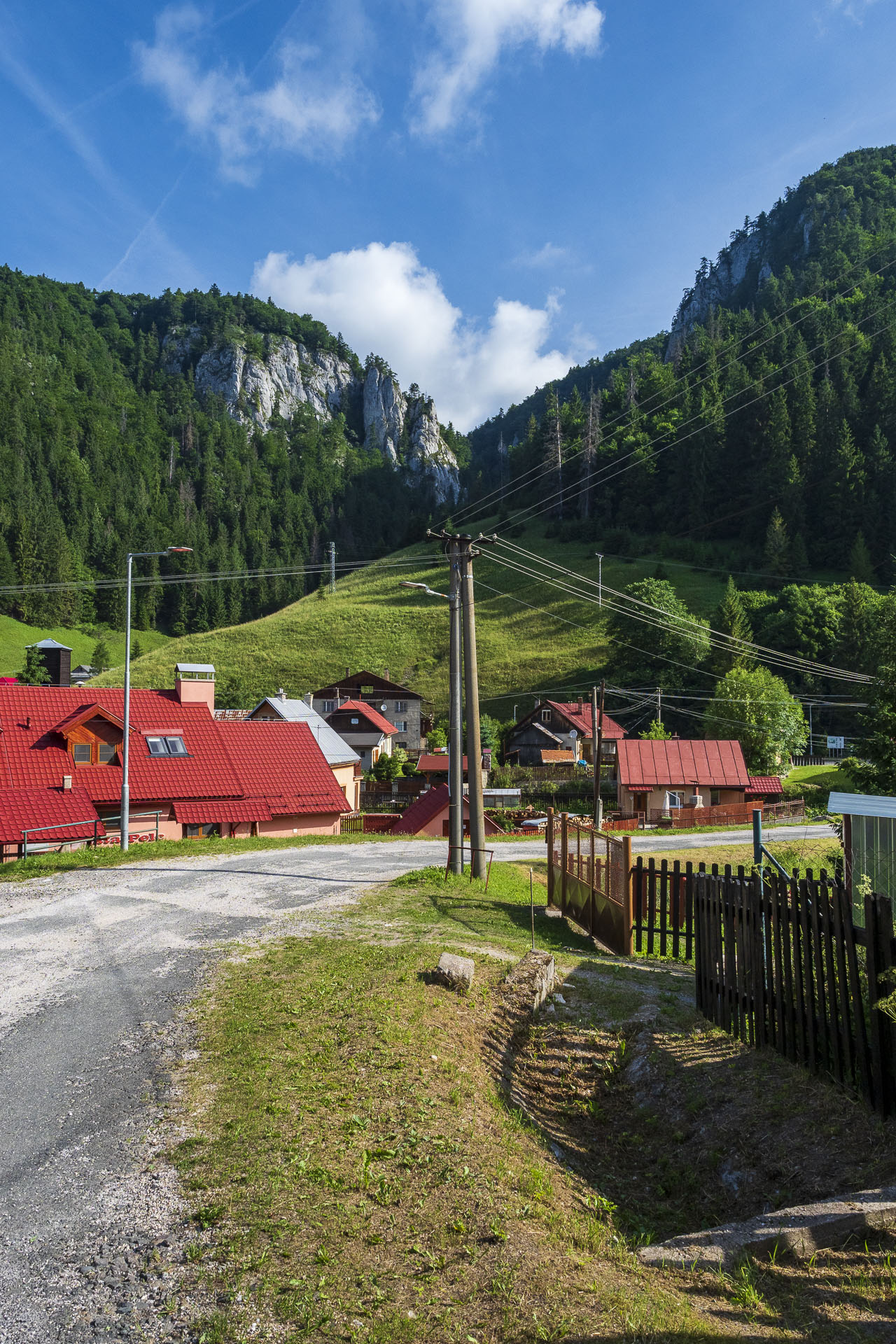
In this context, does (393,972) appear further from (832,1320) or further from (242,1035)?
(832,1320)

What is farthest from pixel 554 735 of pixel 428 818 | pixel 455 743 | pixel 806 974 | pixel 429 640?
pixel 806 974

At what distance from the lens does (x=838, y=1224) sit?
14.8 ft

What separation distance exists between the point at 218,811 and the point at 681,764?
31190mm

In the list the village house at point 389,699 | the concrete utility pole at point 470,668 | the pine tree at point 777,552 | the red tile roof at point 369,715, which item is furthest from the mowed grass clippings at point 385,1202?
the pine tree at point 777,552

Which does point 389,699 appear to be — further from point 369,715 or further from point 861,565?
point 861,565

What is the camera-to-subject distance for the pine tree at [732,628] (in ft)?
249

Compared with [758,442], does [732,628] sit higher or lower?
lower

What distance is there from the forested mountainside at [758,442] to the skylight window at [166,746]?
289ft

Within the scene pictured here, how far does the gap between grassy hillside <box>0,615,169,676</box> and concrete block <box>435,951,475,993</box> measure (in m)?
108

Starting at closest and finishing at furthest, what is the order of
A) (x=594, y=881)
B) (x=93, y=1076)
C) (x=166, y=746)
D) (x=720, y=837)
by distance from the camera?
(x=93, y=1076) → (x=594, y=881) → (x=166, y=746) → (x=720, y=837)

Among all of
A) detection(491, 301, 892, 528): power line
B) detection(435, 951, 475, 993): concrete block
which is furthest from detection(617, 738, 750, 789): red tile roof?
detection(491, 301, 892, 528): power line

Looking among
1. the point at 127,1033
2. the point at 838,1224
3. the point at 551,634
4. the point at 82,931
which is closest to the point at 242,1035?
the point at 127,1033

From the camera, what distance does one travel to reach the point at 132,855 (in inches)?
800

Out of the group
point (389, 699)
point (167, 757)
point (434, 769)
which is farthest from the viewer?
point (389, 699)
